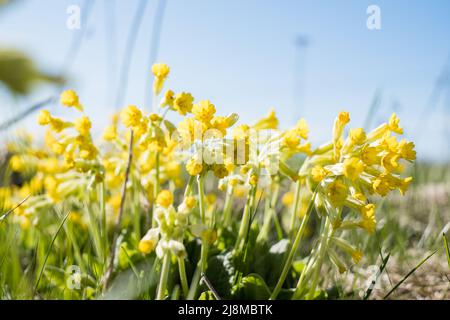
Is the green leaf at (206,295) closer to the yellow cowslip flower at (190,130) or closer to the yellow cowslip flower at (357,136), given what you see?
the yellow cowslip flower at (190,130)

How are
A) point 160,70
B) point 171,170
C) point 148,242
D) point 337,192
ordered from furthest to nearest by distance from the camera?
1. point 171,170
2. point 160,70
3. point 337,192
4. point 148,242

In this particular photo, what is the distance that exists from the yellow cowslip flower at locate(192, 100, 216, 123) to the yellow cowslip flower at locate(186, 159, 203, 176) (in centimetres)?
14

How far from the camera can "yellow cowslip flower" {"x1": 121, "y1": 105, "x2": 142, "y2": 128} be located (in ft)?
6.34

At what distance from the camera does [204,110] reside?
1678 mm

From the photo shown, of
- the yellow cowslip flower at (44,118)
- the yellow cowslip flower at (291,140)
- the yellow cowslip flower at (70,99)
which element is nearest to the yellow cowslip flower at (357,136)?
the yellow cowslip flower at (291,140)

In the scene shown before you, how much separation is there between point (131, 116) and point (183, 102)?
203 millimetres

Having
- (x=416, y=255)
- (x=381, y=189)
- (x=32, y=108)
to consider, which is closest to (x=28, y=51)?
(x=32, y=108)

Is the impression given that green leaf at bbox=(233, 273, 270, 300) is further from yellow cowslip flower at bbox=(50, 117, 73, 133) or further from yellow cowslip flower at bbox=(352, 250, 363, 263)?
yellow cowslip flower at bbox=(50, 117, 73, 133)

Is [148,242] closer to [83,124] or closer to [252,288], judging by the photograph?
[252,288]

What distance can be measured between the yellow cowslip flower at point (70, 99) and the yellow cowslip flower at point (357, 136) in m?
1.15

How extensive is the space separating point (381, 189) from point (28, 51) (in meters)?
1.46

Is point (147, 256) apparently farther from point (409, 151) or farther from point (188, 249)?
point (409, 151)

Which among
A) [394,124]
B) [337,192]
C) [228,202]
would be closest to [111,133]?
[228,202]

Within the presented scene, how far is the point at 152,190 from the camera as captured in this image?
2473 mm
